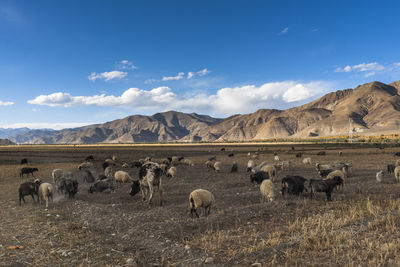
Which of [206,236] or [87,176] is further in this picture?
[87,176]

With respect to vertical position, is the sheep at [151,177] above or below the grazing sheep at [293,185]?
above

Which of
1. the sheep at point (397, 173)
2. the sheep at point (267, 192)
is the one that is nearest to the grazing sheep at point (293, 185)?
the sheep at point (267, 192)

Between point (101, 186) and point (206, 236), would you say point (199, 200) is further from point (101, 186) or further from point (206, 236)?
point (101, 186)

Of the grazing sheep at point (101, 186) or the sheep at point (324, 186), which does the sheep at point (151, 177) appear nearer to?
the grazing sheep at point (101, 186)

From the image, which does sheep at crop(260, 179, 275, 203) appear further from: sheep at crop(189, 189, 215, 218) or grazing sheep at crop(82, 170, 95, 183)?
grazing sheep at crop(82, 170, 95, 183)

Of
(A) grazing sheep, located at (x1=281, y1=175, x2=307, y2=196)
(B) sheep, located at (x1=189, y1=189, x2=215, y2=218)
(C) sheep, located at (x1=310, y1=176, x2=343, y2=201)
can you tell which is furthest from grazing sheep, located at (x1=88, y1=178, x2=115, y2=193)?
(C) sheep, located at (x1=310, y1=176, x2=343, y2=201)

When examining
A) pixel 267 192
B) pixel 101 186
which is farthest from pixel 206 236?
pixel 101 186

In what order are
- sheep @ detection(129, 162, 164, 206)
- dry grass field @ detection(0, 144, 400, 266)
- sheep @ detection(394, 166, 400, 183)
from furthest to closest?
sheep @ detection(394, 166, 400, 183)
sheep @ detection(129, 162, 164, 206)
dry grass field @ detection(0, 144, 400, 266)

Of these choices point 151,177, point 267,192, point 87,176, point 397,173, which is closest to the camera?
point 267,192

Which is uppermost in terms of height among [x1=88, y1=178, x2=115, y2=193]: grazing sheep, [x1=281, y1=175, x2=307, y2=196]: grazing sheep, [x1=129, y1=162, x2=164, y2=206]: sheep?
[x1=129, y1=162, x2=164, y2=206]: sheep

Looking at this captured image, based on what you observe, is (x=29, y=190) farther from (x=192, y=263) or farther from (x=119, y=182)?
(x=192, y=263)

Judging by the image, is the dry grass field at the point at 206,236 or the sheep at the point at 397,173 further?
the sheep at the point at 397,173

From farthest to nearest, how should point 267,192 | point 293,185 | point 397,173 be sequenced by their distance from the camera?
1. point 397,173
2. point 293,185
3. point 267,192

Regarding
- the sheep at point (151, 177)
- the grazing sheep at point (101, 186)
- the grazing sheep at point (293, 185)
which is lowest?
the grazing sheep at point (101, 186)
